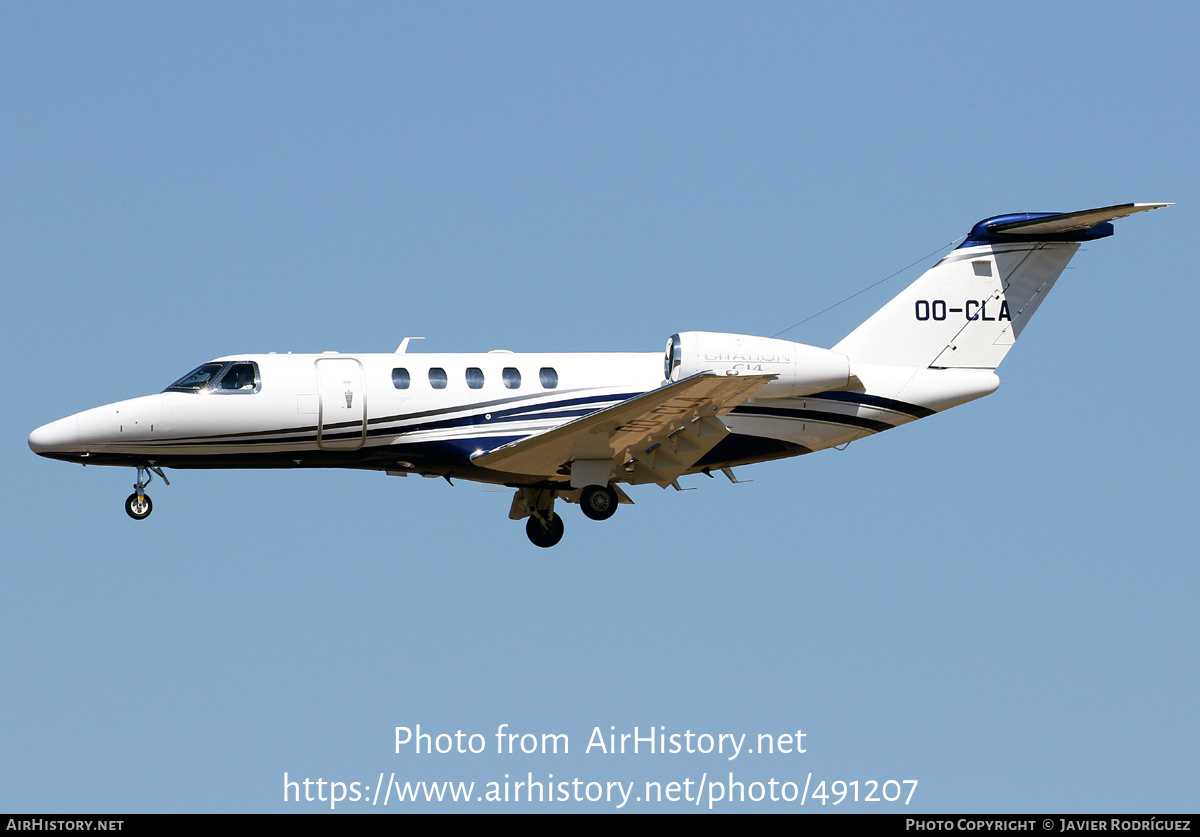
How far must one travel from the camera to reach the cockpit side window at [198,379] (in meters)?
22.4

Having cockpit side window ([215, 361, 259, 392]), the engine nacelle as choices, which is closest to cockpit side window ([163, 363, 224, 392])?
cockpit side window ([215, 361, 259, 392])

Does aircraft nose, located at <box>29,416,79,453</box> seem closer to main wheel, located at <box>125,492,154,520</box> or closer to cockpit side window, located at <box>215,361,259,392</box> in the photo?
main wheel, located at <box>125,492,154,520</box>

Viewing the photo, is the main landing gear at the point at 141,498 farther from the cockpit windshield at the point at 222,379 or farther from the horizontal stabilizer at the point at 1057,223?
the horizontal stabilizer at the point at 1057,223

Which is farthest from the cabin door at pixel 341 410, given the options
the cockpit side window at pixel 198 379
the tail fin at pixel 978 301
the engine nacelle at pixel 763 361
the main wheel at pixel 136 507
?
the tail fin at pixel 978 301

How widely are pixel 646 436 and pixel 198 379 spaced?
6916 millimetres

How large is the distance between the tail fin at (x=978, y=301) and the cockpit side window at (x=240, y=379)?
9380 mm

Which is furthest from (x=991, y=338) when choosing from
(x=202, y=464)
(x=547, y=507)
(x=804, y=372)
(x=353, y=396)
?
(x=202, y=464)

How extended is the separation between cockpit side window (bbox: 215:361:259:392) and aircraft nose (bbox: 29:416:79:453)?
87.3 inches

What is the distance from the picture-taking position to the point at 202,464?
73.7 feet

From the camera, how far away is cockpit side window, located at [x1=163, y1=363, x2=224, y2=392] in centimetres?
2238

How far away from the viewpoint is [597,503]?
22.6m

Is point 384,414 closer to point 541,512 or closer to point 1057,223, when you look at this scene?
point 541,512

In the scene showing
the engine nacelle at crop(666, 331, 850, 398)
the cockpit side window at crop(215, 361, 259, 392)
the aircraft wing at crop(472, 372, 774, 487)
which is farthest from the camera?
the cockpit side window at crop(215, 361, 259, 392)
